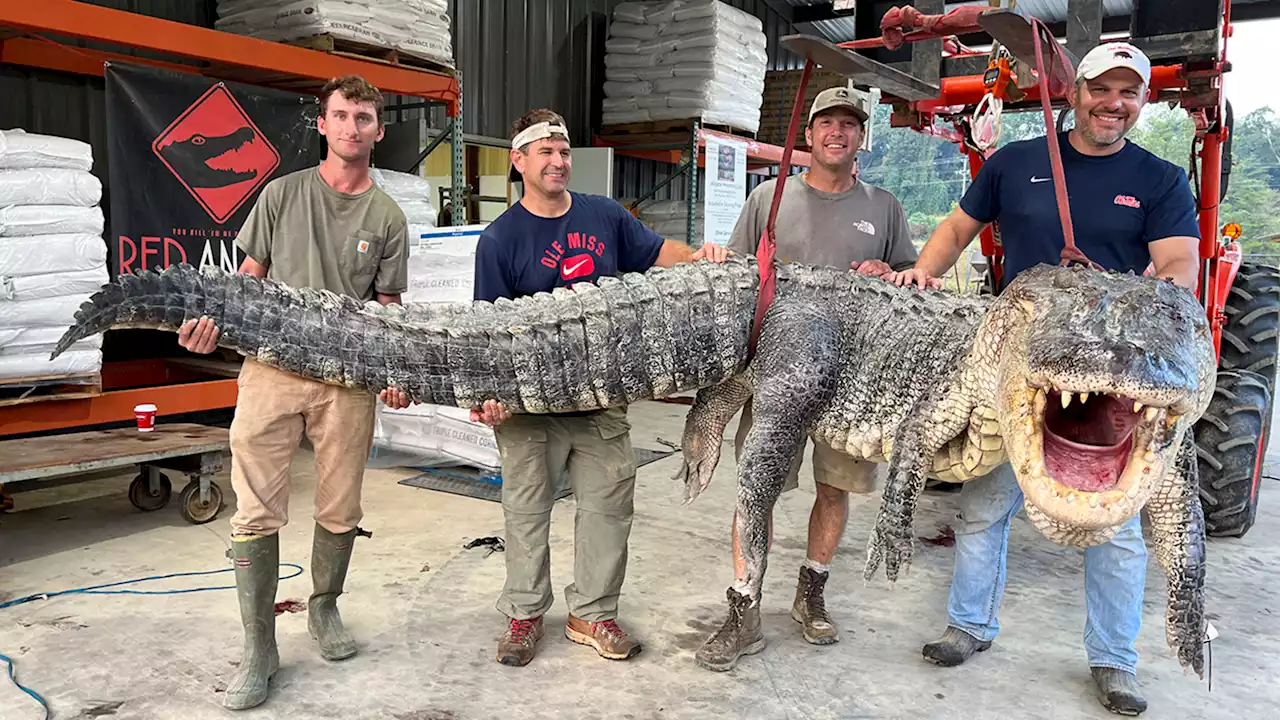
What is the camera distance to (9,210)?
399 cm

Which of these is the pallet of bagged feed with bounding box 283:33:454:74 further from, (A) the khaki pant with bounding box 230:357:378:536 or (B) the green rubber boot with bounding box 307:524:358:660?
(B) the green rubber boot with bounding box 307:524:358:660

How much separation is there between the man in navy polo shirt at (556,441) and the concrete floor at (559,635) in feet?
0.49

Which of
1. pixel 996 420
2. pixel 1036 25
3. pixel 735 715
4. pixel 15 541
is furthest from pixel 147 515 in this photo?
pixel 1036 25

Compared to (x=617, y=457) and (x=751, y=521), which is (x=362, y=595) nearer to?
(x=617, y=457)

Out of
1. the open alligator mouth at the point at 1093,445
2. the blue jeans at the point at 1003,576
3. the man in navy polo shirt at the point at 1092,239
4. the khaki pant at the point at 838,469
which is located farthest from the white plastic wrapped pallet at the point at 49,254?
the open alligator mouth at the point at 1093,445

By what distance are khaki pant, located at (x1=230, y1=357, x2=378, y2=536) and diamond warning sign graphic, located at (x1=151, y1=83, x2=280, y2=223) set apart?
2930mm

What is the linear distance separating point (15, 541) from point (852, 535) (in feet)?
13.5

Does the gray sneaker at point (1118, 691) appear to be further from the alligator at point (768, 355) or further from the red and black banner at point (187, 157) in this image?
the red and black banner at point (187, 157)

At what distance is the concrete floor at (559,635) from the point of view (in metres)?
2.66

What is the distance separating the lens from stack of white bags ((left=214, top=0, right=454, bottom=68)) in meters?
5.22

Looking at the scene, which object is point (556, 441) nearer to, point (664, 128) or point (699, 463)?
point (699, 463)

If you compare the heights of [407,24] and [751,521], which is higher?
[407,24]

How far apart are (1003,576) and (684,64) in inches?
256

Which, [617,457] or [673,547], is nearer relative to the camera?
[617,457]
